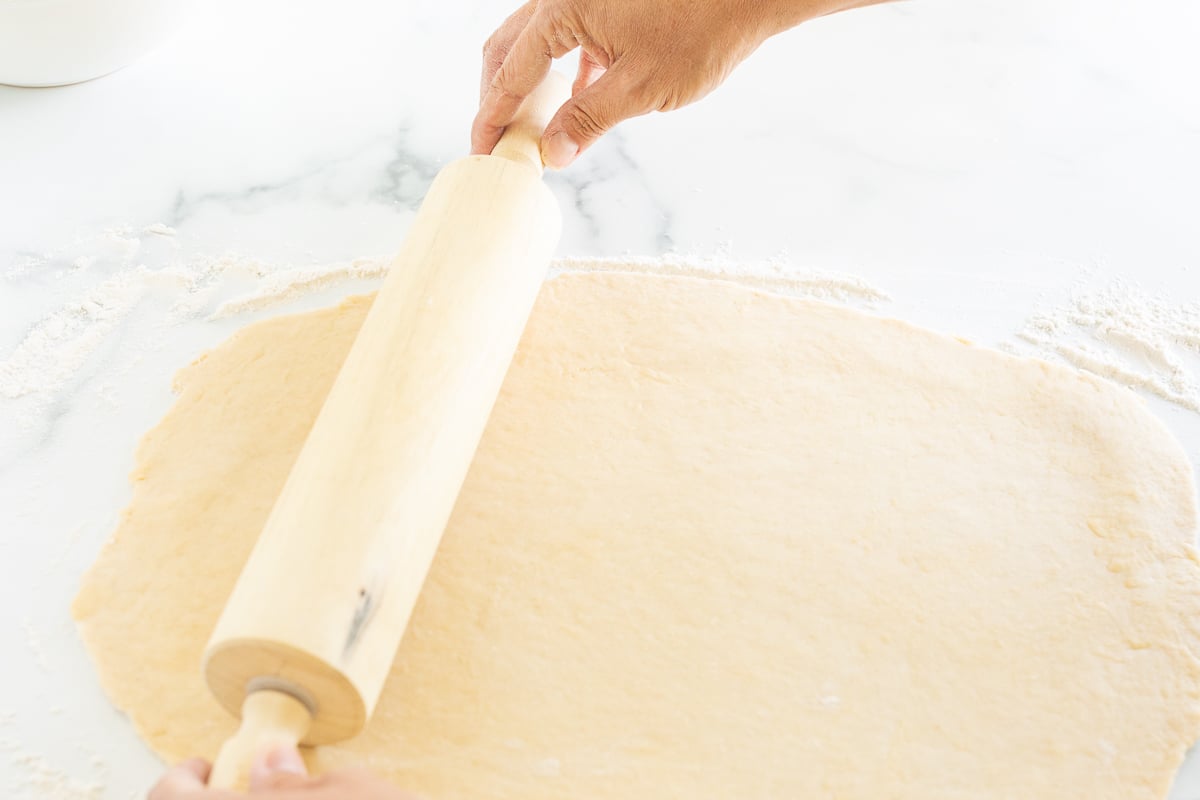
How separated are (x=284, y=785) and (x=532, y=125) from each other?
3.76ft

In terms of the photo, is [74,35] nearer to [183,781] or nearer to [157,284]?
[157,284]

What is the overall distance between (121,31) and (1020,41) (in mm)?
2133

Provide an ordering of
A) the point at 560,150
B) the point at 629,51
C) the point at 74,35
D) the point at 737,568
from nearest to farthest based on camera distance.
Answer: the point at 737,568
the point at 629,51
the point at 560,150
the point at 74,35

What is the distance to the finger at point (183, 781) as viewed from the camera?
122 centimetres

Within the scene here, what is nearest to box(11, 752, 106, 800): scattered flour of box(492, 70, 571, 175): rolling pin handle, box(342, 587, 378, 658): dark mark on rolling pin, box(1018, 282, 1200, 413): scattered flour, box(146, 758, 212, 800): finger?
box(146, 758, 212, 800): finger

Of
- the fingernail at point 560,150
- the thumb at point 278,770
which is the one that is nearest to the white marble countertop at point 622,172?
the fingernail at point 560,150

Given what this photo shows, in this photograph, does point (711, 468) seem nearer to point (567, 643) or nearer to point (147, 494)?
point (567, 643)

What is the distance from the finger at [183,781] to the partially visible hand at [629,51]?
110 cm

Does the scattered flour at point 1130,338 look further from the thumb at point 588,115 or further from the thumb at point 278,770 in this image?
the thumb at point 278,770

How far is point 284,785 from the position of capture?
1.22 metres

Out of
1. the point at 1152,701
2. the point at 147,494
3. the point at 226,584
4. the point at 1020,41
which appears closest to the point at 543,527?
the point at 226,584

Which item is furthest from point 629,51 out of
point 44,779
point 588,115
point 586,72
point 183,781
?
point 44,779

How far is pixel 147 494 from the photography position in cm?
169

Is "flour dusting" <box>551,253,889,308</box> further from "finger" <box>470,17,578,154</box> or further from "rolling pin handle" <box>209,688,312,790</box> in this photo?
"rolling pin handle" <box>209,688,312,790</box>
